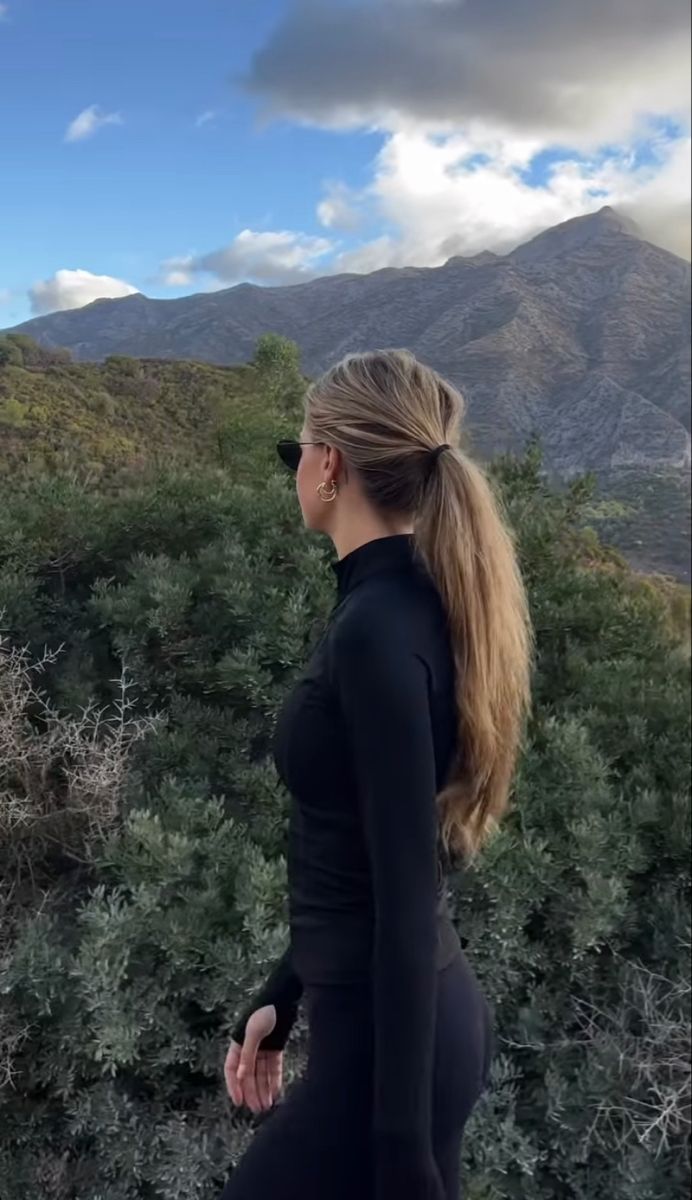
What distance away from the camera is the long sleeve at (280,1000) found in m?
1.57

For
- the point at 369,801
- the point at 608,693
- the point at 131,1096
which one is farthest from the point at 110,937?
the point at 608,693

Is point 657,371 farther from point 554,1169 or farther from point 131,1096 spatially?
point 131,1096

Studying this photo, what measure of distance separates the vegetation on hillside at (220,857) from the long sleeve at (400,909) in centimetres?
140

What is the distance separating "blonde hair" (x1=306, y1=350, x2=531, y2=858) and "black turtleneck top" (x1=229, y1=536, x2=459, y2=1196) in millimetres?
38

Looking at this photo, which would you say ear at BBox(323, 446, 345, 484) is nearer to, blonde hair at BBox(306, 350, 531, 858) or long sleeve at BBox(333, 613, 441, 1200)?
blonde hair at BBox(306, 350, 531, 858)

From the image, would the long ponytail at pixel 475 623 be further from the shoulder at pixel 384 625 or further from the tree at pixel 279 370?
the tree at pixel 279 370

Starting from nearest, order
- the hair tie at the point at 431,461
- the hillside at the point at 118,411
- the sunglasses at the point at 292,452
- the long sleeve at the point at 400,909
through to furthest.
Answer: the long sleeve at the point at 400,909 → the hair tie at the point at 431,461 → the sunglasses at the point at 292,452 → the hillside at the point at 118,411

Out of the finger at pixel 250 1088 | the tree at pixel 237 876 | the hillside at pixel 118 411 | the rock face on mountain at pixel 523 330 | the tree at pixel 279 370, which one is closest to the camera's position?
the finger at pixel 250 1088

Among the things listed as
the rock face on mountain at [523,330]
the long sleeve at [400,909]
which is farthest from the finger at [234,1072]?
the rock face on mountain at [523,330]

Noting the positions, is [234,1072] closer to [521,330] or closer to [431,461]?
[431,461]

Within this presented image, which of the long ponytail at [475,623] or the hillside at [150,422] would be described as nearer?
the long ponytail at [475,623]

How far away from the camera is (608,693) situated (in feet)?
12.8

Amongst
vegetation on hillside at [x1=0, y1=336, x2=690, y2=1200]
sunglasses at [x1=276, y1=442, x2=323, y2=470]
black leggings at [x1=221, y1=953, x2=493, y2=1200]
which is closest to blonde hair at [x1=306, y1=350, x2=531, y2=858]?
sunglasses at [x1=276, y1=442, x2=323, y2=470]

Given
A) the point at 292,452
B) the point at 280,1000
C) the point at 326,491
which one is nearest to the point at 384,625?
the point at 326,491
